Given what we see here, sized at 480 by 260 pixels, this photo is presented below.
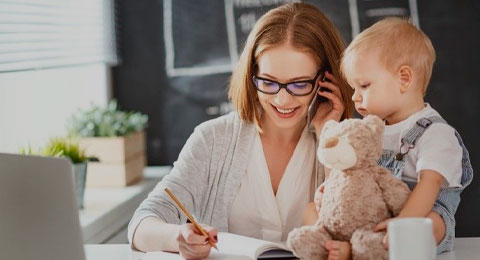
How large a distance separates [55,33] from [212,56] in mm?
897

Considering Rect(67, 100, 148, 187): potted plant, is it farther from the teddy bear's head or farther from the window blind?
→ the teddy bear's head

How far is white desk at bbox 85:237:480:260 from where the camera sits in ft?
5.19

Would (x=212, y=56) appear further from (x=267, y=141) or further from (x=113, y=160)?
(x=267, y=141)

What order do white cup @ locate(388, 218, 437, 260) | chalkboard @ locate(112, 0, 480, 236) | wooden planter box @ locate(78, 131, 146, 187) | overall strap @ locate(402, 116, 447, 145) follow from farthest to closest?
chalkboard @ locate(112, 0, 480, 236) → wooden planter box @ locate(78, 131, 146, 187) → overall strap @ locate(402, 116, 447, 145) → white cup @ locate(388, 218, 437, 260)

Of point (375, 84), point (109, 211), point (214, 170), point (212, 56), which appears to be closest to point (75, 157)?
point (109, 211)

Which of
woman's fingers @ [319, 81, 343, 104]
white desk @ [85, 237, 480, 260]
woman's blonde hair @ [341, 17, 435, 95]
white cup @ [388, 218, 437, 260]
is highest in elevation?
woman's blonde hair @ [341, 17, 435, 95]

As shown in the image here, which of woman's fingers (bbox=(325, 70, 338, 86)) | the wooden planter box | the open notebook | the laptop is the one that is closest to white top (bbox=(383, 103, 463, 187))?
the open notebook

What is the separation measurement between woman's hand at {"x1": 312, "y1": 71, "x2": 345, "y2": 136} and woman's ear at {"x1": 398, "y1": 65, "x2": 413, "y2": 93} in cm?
41

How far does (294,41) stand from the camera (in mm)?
1883

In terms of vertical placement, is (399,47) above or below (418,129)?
above

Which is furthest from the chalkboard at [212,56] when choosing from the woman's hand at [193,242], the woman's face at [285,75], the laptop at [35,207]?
the laptop at [35,207]

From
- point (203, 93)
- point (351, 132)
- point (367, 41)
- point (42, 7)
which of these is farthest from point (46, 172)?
point (203, 93)

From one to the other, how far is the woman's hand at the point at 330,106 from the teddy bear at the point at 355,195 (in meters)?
0.53

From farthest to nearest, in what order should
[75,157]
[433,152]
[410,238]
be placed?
[75,157] → [433,152] → [410,238]
